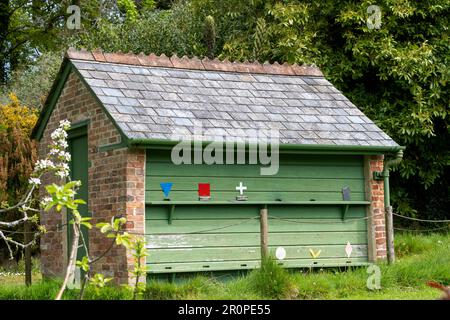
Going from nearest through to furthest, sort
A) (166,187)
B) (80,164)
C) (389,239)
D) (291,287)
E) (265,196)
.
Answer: (291,287) → (166,187) → (265,196) → (389,239) → (80,164)

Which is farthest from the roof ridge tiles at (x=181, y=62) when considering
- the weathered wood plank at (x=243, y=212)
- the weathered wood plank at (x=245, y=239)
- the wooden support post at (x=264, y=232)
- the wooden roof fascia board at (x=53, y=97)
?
the wooden support post at (x=264, y=232)

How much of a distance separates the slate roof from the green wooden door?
1.09 m

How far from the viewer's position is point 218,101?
12719 mm

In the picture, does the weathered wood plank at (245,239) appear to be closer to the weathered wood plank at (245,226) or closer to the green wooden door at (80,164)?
the weathered wood plank at (245,226)

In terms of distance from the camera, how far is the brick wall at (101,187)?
1110cm

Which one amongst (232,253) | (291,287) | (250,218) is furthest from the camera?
(232,253)

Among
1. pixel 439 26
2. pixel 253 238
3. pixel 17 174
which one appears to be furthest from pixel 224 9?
pixel 253 238

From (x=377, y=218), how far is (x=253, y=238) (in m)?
2.28

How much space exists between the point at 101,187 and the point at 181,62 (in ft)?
9.51

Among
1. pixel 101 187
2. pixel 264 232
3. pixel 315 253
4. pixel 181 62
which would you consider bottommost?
pixel 315 253

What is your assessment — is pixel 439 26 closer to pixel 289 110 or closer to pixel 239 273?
pixel 289 110

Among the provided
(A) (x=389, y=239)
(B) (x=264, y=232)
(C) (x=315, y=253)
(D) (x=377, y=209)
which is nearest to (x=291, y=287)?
(B) (x=264, y=232)

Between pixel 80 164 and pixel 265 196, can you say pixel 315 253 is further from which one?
pixel 80 164

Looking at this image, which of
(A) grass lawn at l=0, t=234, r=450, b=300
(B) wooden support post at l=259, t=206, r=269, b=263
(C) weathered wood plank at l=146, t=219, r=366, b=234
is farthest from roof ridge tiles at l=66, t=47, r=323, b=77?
(A) grass lawn at l=0, t=234, r=450, b=300
